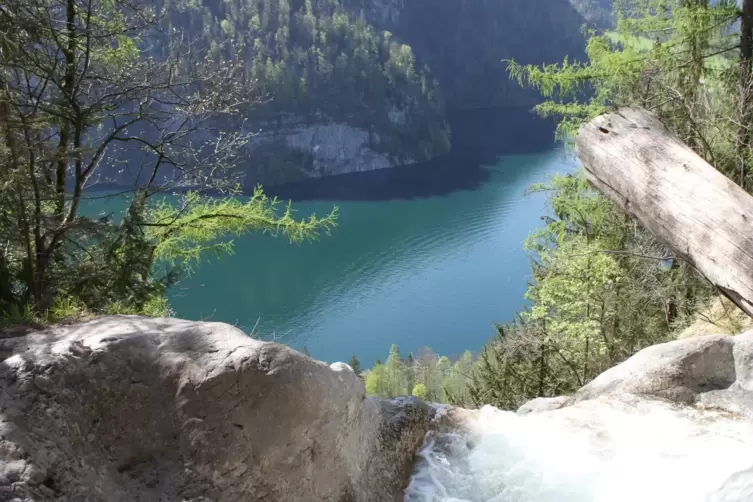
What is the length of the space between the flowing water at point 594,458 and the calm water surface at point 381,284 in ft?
58.5

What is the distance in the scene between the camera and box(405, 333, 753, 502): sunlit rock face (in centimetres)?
321

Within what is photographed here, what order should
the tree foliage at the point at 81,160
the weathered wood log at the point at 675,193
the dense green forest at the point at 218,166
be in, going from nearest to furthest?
the weathered wood log at the point at 675,193
the tree foliage at the point at 81,160
the dense green forest at the point at 218,166

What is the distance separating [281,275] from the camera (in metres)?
35.3

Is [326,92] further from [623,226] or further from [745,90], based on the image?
[745,90]

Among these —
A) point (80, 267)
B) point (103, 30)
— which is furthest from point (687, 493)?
point (103, 30)

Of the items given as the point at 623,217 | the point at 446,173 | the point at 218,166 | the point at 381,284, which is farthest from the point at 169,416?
the point at 446,173

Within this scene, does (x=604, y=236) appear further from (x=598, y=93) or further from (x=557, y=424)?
(x=557, y=424)

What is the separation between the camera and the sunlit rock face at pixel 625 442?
321 cm

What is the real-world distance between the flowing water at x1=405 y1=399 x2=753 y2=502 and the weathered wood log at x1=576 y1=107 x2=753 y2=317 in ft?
2.61

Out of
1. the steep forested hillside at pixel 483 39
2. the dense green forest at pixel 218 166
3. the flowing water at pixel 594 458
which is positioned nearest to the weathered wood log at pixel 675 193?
the flowing water at pixel 594 458

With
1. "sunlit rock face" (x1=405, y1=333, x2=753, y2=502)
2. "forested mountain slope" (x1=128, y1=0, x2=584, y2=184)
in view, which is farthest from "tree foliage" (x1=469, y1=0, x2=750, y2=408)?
"forested mountain slope" (x1=128, y1=0, x2=584, y2=184)

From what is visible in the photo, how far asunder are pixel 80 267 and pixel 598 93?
8.17 m

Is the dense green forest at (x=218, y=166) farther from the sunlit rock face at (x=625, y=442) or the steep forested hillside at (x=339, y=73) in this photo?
the steep forested hillside at (x=339, y=73)

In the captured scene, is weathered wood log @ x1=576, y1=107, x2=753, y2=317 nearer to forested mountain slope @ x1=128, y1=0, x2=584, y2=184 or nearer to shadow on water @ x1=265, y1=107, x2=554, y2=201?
shadow on water @ x1=265, y1=107, x2=554, y2=201
